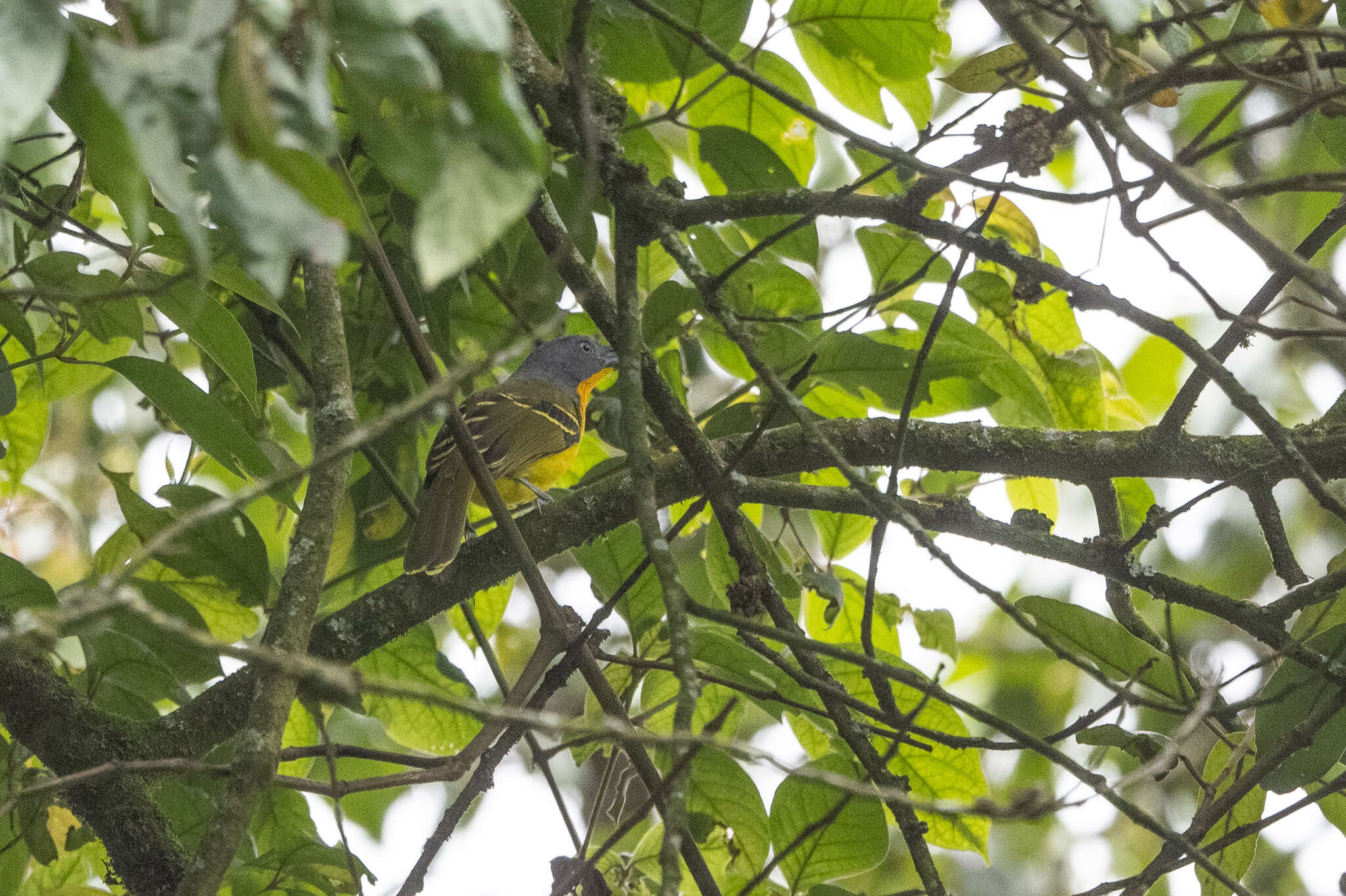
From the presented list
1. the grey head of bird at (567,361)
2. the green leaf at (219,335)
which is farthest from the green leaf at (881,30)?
the grey head of bird at (567,361)

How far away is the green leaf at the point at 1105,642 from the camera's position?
2229mm

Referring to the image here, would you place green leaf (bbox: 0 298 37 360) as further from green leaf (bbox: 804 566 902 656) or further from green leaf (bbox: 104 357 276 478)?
green leaf (bbox: 804 566 902 656)

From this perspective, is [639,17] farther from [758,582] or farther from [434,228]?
[434,228]

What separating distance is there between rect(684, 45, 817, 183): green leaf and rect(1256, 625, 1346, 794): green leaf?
161 centimetres

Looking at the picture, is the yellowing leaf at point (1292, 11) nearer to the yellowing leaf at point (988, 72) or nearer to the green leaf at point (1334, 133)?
the green leaf at point (1334, 133)

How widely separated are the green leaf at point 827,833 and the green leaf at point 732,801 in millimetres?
198

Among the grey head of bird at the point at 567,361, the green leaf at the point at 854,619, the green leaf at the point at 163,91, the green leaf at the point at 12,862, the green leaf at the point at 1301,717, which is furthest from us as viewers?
the grey head of bird at the point at 567,361

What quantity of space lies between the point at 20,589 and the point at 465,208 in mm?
2013

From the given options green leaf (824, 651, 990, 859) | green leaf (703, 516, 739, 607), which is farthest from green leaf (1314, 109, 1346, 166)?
green leaf (703, 516, 739, 607)

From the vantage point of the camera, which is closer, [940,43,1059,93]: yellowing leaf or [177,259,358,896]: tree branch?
[177,259,358,896]: tree branch

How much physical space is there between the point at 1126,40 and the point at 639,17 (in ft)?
3.51

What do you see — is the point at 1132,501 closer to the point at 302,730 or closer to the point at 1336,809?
the point at 1336,809

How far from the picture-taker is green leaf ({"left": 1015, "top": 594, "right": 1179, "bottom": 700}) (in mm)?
2229

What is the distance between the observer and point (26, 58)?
84cm
